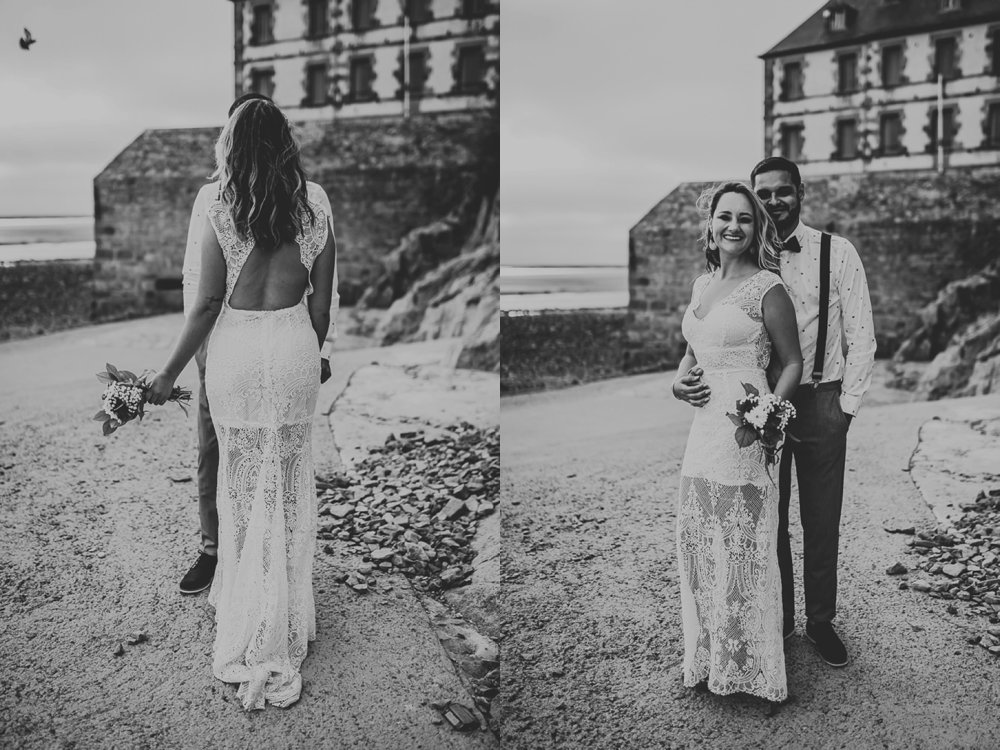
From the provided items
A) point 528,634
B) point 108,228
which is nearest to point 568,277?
point 528,634

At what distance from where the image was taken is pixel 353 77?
12.4 ft

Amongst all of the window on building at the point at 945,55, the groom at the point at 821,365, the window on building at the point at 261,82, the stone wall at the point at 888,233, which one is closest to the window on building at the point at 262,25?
the window on building at the point at 261,82

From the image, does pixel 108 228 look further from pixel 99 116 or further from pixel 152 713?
pixel 152 713

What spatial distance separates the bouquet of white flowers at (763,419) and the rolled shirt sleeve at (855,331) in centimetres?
31

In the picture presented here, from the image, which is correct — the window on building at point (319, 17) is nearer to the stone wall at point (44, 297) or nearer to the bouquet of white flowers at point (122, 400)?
the stone wall at point (44, 297)

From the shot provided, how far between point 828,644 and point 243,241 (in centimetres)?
212

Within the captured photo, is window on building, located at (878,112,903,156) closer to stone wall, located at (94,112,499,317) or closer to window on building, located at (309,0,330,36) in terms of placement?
stone wall, located at (94,112,499,317)

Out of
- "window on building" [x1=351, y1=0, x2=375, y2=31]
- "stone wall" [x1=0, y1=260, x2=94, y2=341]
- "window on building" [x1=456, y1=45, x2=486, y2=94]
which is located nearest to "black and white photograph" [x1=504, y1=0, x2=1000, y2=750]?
"window on building" [x1=456, y1=45, x2=486, y2=94]

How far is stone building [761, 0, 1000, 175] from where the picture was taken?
9.23 ft

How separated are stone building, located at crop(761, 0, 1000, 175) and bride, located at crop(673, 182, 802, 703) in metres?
0.77

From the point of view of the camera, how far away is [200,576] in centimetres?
262

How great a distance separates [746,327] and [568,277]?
114 cm

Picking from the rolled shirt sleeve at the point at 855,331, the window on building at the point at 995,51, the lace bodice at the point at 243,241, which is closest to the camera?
the lace bodice at the point at 243,241

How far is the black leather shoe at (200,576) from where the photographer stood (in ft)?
8.55
